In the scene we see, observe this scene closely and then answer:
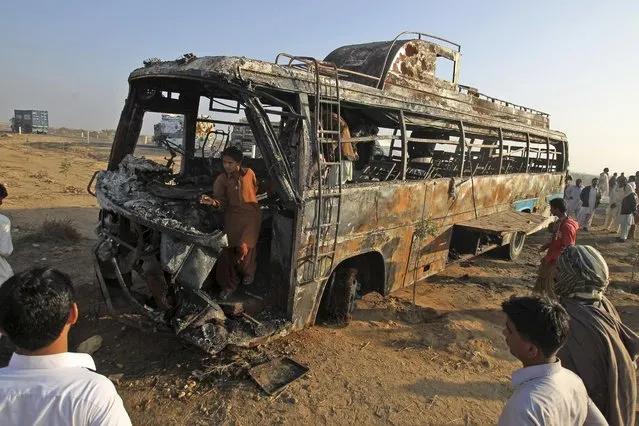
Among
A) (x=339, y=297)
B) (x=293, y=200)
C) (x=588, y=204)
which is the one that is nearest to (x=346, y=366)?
(x=339, y=297)

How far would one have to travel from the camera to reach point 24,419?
1253mm

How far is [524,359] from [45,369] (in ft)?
5.80

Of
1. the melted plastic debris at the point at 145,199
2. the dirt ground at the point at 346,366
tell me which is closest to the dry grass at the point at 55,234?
the dirt ground at the point at 346,366

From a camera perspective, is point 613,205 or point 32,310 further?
point 613,205

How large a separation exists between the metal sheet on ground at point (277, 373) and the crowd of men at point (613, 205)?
38.7 feet

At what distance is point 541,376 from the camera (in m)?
1.70

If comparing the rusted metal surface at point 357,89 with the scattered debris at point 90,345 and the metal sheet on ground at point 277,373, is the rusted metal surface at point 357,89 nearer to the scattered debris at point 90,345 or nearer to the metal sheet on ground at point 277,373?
the metal sheet on ground at point 277,373

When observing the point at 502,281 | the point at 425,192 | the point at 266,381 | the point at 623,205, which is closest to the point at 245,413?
the point at 266,381

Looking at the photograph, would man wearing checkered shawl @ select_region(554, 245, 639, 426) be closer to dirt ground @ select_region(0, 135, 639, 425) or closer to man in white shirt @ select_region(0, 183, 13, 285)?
dirt ground @ select_region(0, 135, 639, 425)

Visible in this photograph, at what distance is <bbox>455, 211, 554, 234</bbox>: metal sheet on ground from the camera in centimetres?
640

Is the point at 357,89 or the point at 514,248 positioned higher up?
the point at 357,89

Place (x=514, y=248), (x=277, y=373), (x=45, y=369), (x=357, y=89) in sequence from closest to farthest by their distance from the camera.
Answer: (x=45, y=369) < (x=277, y=373) < (x=357, y=89) < (x=514, y=248)

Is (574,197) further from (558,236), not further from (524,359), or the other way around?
(524,359)

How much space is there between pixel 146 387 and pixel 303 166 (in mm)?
2397
